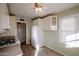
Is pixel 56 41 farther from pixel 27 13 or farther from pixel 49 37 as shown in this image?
pixel 27 13

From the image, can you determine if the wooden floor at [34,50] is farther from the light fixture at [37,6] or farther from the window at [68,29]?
the light fixture at [37,6]

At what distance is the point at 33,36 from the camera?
120cm

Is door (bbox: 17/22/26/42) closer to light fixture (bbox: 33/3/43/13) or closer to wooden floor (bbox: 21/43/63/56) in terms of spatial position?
wooden floor (bbox: 21/43/63/56)

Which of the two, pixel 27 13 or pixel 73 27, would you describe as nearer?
pixel 27 13

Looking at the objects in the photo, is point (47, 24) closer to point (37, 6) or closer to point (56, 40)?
point (56, 40)

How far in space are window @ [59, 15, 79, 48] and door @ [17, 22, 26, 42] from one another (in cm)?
44

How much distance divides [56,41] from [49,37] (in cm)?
10

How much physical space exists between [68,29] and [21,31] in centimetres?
58

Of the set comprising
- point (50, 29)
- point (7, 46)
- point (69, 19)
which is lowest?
point (7, 46)

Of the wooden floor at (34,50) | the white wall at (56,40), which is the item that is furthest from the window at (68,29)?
the wooden floor at (34,50)

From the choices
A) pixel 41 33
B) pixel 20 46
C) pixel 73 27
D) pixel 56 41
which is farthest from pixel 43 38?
pixel 73 27

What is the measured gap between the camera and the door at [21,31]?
1046 millimetres

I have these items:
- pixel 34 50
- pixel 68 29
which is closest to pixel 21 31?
pixel 34 50

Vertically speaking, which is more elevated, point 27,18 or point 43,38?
point 27,18
